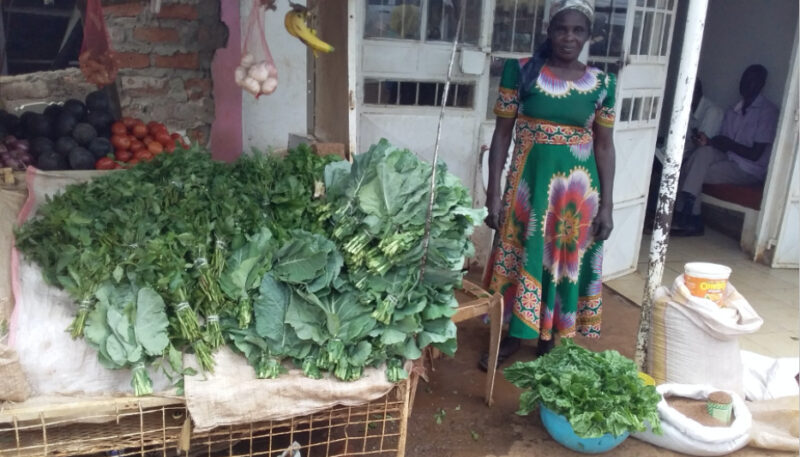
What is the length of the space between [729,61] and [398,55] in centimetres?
488

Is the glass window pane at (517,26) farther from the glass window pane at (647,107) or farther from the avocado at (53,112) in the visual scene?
the avocado at (53,112)

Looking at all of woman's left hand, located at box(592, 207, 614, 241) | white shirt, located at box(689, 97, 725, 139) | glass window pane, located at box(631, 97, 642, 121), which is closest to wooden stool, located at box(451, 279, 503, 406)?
woman's left hand, located at box(592, 207, 614, 241)

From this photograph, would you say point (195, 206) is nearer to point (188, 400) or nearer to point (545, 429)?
point (188, 400)

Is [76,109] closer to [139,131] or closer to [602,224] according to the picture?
[139,131]

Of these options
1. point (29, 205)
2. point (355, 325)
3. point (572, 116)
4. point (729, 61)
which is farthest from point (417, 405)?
point (729, 61)

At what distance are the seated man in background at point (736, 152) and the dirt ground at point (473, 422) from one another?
125 inches

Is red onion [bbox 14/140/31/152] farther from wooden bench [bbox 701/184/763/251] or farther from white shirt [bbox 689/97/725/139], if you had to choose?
white shirt [bbox 689/97/725/139]

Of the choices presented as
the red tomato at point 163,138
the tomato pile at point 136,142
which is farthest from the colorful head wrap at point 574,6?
the red tomato at point 163,138

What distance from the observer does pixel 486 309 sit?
3098 millimetres

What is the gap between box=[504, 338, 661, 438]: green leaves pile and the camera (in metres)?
2.75

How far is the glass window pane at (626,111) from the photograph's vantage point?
4.74 m

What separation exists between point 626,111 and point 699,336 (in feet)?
7.20

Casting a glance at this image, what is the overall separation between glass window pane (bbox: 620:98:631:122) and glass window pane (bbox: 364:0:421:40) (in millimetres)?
1697

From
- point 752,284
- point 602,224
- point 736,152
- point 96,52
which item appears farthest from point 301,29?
point 736,152
